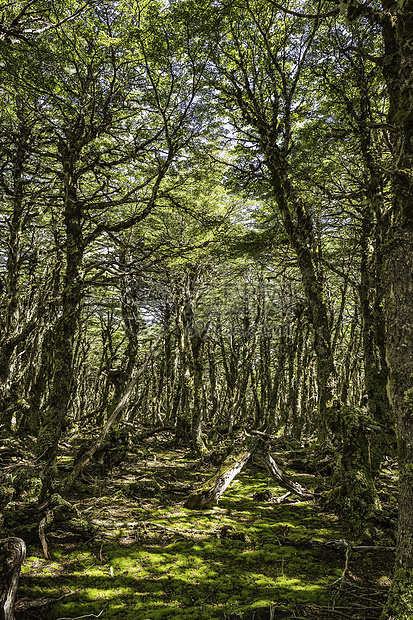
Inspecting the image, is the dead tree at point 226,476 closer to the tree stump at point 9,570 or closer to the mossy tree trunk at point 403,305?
the tree stump at point 9,570

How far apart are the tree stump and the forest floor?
37 centimetres

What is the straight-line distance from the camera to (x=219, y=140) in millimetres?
10742

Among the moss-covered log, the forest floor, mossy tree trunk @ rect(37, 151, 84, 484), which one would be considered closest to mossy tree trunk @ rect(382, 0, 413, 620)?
the forest floor

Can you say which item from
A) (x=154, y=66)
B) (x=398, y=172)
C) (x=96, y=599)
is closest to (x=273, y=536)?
(x=96, y=599)

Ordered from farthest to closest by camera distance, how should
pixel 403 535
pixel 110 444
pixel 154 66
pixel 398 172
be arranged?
pixel 110 444 < pixel 154 66 < pixel 398 172 < pixel 403 535

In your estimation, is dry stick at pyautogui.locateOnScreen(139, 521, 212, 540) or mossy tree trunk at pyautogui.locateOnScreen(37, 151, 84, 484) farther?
mossy tree trunk at pyautogui.locateOnScreen(37, 151, 84, 484)

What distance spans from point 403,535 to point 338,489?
4265 mm

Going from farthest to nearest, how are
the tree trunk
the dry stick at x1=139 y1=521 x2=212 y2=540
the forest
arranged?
the dry stick at x1=139 y1=521 x2=212 y2=540
the forest
the tree trunk

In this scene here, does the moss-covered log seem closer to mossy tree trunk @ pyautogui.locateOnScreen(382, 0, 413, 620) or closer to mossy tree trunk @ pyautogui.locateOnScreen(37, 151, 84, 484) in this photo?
mossy tree trunk @ pyautogui.locateOnScreen(37, 151, 84, 484)

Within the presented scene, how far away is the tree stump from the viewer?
3163mm

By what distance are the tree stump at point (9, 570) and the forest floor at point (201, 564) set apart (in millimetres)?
366

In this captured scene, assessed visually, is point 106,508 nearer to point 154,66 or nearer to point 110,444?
point 110,444

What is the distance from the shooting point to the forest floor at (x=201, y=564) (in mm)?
3598

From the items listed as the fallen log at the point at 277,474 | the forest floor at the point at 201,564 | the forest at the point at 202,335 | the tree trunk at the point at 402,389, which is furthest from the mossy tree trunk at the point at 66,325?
the tree trunk at the point at 402,389
